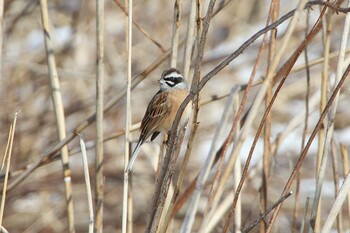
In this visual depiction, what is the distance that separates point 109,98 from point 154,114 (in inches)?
55.9

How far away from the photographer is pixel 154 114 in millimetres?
2982

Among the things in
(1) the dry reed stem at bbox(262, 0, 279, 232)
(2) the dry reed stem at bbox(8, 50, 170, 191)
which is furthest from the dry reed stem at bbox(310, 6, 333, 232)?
(2) the dry reed stem at bbox(8, 50, 170, 191)

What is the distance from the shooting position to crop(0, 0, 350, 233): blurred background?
14.2ft

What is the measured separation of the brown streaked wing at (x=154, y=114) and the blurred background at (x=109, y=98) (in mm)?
1203

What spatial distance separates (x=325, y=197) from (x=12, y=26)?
232 cm

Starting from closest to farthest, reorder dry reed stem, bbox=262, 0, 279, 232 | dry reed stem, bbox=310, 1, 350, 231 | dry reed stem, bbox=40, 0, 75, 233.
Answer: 1. dry reed stem, bbox=310, 1, 350, 231
2. dry reed stem, bbox=262, 0, 279, 232
3. dry reed stem, bbox=40, 0, 75, 233

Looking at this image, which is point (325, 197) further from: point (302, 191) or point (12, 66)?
point (12, 66)

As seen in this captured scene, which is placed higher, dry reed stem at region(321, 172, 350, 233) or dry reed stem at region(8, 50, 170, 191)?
dry reed stem at region(8, 50, 170, 191)

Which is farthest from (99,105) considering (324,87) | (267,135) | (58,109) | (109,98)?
(109,98)

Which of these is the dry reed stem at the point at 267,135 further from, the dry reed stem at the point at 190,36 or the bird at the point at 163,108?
the bird at the point at 163,108

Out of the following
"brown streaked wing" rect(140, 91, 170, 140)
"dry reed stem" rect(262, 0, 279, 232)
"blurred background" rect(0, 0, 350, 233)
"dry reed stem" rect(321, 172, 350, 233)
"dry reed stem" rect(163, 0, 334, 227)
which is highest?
"blurred background" rect(0, 0, 350, 233)

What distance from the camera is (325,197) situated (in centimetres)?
425

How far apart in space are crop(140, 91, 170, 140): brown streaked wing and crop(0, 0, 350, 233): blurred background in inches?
47.4

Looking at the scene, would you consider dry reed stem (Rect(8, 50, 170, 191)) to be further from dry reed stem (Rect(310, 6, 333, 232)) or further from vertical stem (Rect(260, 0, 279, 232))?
dry reed stem (Rect(310, 6, 333, 232))
